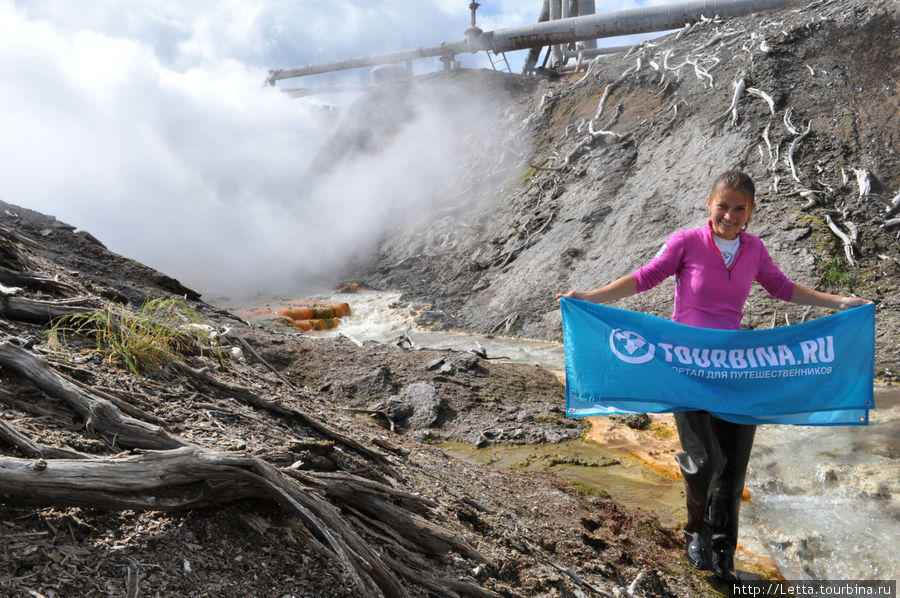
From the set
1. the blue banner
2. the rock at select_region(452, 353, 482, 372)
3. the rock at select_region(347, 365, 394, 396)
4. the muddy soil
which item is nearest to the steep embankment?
the rock at select_region(452, 353, 482, 372)

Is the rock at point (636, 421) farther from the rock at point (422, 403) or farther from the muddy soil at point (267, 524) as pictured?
the rock at point (422, 403)

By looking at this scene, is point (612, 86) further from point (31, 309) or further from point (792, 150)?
point (31, 309)

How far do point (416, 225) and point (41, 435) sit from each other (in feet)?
57.1

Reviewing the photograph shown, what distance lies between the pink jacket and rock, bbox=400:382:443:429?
3.56 metres

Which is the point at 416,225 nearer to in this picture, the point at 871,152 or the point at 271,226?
the point at 271,226

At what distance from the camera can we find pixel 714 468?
304 cm

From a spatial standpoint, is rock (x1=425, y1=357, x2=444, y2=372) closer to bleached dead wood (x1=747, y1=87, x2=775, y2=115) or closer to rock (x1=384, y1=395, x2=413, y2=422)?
rock (x1=384, y1=395, x2=413, y2=422)

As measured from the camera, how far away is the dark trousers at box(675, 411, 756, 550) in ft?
10.0

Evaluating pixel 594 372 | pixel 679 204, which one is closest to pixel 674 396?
pixel 594 372

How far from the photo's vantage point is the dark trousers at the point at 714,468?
306cm

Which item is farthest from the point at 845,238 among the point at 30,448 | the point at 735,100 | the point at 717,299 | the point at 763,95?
the point at 30,448

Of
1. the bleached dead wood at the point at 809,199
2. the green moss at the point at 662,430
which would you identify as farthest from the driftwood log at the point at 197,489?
the bleached dead wood at the point at 809,199

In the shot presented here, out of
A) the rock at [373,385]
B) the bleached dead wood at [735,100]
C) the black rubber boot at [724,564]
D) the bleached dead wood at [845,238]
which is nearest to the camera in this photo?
the black rubber boot at [724,564]

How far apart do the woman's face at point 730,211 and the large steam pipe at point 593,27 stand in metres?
19.0
